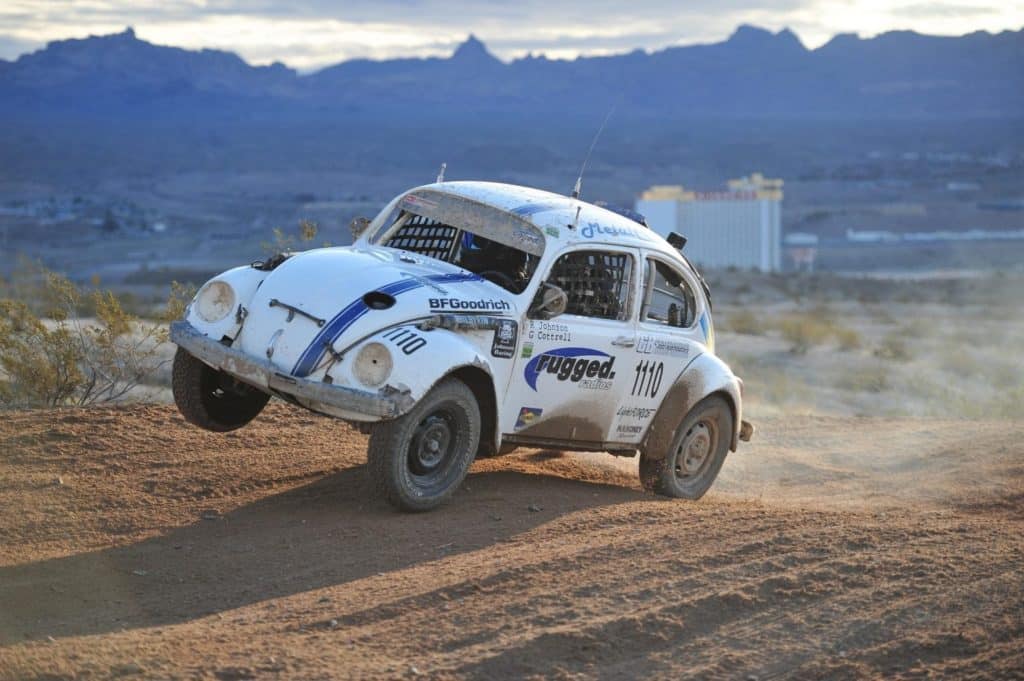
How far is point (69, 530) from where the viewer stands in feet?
26.6

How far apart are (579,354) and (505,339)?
2.40 ft

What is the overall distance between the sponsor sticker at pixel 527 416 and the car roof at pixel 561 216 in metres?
1.12

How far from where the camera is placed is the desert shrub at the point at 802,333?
28.4 metres

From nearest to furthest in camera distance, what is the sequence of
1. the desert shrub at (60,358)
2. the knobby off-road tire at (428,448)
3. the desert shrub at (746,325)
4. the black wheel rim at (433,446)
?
the knobby off-road tire at (428,448)
the black wheel rim at (433,446)
the desert shrub at (60,358)
the desert shrub at (746,325)

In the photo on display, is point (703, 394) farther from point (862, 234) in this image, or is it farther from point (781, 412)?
point (862, 234)

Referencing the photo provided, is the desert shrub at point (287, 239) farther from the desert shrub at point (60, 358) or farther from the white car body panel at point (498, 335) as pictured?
the white car body panel at point (498, 335)

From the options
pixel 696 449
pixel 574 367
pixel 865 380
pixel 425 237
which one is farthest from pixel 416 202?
pixel 865 380

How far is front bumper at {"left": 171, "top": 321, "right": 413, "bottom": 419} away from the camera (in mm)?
7793

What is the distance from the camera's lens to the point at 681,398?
9.98m

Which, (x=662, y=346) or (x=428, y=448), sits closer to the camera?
(x=428, y=448)

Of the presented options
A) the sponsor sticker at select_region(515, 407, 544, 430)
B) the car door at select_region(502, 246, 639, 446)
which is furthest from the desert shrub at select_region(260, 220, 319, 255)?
the sponsor sticker at select_region(515, 407, 544, 430)

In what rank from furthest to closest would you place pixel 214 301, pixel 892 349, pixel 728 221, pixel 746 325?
1. pixel 728 221
2. pixel 746 325
3. pixel 892 349
4. pixel 214 301

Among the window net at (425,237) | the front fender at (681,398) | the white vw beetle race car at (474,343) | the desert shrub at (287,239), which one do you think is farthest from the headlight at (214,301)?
the desert shrub at (287,239)

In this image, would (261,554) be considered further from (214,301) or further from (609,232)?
(609,232)
